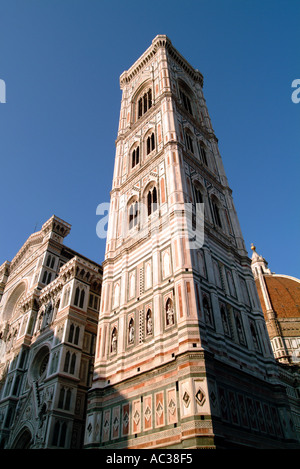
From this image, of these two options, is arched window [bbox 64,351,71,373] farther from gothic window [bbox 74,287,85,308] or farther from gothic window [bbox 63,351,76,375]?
gothic window [bbox 74,287,85,308]

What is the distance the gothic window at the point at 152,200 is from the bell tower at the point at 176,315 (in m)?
0.09

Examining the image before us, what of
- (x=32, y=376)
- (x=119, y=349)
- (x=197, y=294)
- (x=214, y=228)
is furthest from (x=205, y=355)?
(x=32, y=376)

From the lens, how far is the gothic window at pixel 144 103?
28975 millimetres

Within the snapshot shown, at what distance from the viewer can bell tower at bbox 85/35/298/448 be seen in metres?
12.5

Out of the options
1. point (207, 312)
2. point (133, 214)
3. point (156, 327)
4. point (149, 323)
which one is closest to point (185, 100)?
point (133, 214)

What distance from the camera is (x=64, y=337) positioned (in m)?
20.2

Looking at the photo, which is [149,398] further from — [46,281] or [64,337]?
[46,281]

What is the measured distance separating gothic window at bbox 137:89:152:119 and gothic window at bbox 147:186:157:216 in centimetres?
1042

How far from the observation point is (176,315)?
1432 cm

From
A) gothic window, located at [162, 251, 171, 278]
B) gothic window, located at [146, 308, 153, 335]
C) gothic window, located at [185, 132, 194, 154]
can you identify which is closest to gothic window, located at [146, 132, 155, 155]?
gothic window, located at [185, 132, 194, 154]

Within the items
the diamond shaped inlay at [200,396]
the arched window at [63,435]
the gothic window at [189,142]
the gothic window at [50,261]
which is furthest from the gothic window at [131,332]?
the gothic window at [50,261]

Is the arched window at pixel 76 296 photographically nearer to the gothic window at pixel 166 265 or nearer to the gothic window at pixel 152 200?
the gothic window at pixel 152 200

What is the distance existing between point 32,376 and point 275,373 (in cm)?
1414

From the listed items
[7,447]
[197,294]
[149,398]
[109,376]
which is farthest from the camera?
[7,447]
